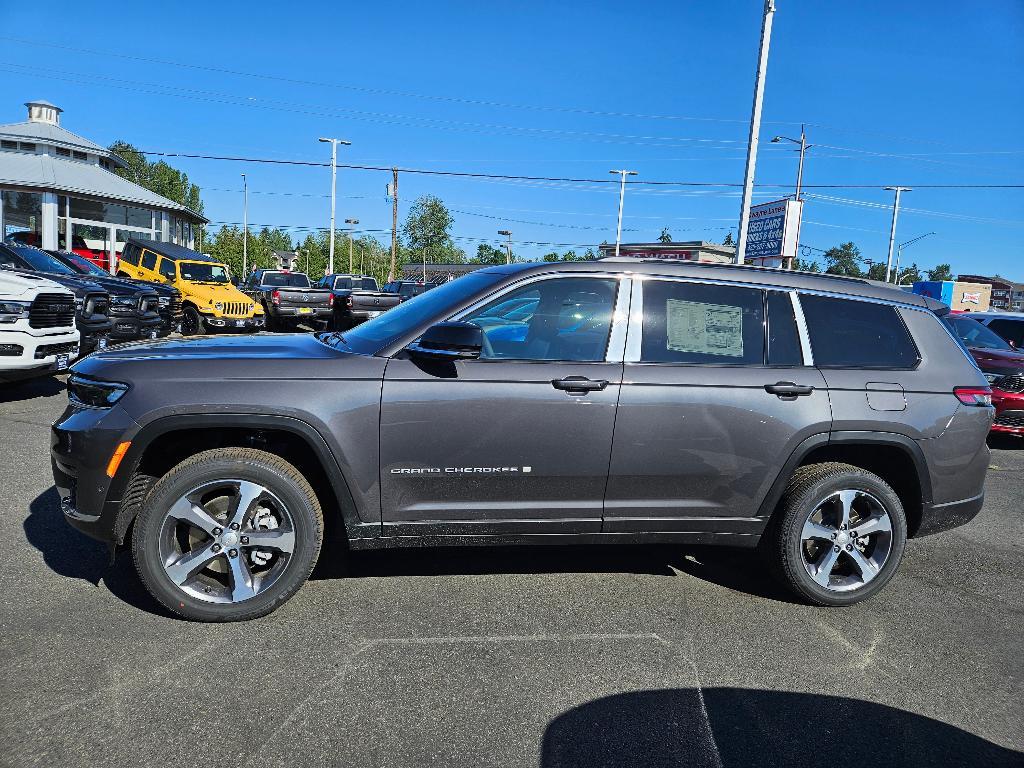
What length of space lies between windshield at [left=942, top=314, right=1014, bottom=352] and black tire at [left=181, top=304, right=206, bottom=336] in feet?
52.5

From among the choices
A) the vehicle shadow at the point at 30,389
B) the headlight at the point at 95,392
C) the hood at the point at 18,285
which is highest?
the hood at the point at 18,285

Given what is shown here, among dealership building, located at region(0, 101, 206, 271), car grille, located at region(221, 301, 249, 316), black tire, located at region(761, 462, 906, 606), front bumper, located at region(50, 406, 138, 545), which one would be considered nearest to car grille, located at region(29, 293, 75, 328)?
front bumper, located at region(50, 406, 138, 545)

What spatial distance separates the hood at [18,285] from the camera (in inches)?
318

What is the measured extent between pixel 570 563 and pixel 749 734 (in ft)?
5.85

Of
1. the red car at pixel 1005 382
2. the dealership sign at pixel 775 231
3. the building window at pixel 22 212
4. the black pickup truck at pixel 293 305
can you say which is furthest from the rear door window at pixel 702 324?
the building window at pixel 22 212

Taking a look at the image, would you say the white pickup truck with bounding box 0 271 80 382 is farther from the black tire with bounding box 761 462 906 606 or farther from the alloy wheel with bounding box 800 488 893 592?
the alloy wheel with bounding box 800 488 893 592

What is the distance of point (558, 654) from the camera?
3.31 metres

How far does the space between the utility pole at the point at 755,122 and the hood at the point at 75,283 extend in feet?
41.6

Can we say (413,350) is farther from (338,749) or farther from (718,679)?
(718,679)

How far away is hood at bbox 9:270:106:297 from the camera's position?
10172 millimetres

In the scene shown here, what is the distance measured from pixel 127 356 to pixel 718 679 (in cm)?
311

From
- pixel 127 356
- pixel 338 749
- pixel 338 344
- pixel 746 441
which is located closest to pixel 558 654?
pixel 338 749

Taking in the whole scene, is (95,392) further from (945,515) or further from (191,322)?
(191,322)

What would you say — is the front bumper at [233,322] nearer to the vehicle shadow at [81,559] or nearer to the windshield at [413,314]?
the vehicle shadow at [81,559]
